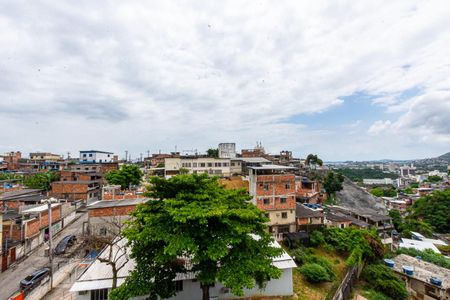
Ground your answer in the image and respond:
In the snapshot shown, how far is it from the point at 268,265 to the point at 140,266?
246 inches

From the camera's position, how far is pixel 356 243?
22250mm

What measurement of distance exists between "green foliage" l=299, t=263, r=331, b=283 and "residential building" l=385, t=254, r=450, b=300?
33.6 ft

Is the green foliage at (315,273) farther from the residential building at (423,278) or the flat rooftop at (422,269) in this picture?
the flat rooftop at (422,269)

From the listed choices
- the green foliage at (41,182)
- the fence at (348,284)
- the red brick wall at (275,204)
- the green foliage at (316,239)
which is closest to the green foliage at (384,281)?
the fence at (348,284)

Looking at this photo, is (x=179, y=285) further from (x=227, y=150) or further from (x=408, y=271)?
(x=227, y=150)

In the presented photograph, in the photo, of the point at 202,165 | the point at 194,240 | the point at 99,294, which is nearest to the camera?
the point at 194,240

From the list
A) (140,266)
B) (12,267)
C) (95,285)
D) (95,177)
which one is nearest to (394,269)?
(140,266)

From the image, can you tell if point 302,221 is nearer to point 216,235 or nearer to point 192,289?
point 192,289

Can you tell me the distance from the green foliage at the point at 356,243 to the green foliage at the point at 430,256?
597 centimetres

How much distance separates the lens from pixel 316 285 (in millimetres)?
17000

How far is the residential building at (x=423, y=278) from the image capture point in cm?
1930

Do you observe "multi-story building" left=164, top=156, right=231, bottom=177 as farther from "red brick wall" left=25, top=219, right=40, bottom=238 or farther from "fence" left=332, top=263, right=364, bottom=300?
"fence" left=332, top=263, right=364, bottom=300

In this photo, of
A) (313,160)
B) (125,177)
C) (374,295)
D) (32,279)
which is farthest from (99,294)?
(313,160)

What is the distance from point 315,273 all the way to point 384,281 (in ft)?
23.5
